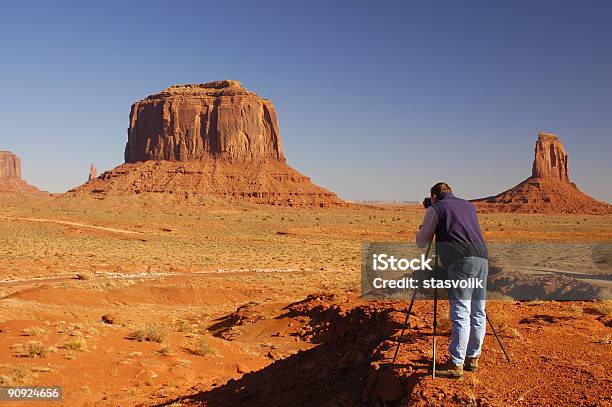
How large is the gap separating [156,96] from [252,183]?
38.8 metres

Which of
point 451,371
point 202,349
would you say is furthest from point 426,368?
point 202,349

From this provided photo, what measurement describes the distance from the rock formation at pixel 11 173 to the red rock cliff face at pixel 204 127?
309ft

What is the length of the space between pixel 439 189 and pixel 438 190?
15 millimetres

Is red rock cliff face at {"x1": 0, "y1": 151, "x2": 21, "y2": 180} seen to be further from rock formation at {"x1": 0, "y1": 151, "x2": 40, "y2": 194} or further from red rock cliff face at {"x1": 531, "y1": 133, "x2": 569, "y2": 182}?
red rock cliff face at {"x1": 531, "y1": 133, "x2": 569, "y2": 182}

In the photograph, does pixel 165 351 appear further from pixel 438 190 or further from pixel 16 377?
pixel 438 190

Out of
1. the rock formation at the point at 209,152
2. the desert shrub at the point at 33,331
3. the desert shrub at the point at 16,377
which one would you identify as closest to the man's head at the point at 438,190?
the desert shrub at the point at 16,377

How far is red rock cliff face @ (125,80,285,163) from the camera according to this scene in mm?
110500

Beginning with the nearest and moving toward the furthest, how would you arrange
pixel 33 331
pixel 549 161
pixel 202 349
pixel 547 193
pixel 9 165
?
1. pixel 33 331
2. pixel 202 349
3. pixel 547 193
4. pixel 549 161
5. pixel 9 165

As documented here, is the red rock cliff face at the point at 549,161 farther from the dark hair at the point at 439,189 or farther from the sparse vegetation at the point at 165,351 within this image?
the dark hair at the point at 439,189

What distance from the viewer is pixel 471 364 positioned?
A: 4797mm

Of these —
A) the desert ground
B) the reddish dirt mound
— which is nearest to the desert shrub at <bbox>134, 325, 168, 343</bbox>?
the desert ground

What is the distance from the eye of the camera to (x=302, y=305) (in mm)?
13656

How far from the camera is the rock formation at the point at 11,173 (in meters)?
186

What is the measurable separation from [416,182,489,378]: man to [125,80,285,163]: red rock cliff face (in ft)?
348
